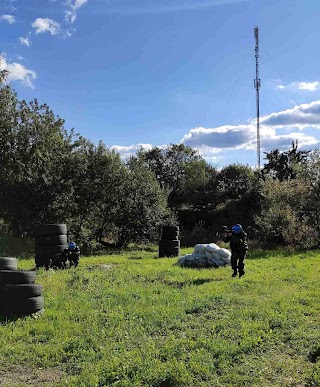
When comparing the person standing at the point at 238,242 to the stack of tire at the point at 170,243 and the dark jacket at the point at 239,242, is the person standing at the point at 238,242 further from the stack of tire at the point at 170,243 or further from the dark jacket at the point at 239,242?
the stack of tire at the point at 170,243

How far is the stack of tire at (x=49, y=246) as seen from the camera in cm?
1417

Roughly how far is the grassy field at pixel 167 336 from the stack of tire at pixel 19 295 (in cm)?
29

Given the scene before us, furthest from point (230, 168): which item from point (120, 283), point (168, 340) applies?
point (168, 340)

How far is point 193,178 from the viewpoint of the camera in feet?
142

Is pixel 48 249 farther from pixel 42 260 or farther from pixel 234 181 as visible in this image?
pixel 234 181

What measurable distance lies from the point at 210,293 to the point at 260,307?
5.17 feet

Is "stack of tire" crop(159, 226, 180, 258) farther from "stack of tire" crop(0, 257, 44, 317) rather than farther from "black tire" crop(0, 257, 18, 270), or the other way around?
"stack of tire" crop(0, 257, 44, 317)

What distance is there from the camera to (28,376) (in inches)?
197

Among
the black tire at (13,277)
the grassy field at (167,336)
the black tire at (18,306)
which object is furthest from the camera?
the black tire at (13,277)

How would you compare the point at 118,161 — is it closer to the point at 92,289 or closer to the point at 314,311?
the point at 92,289

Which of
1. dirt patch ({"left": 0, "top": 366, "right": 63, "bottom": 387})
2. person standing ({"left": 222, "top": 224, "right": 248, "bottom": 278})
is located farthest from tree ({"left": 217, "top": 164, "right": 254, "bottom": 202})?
dirt patch ({"left": 0, "top": 366, "right": 63, "bottom": 387})

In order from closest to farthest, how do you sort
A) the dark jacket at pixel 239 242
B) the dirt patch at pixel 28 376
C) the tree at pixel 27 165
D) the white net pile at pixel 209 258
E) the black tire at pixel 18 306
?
the dirt patch at pixel 28 376 → the black tire at pixel 18 306 → the dark jacket at pixel 239 242 → the white net pile at pixel 209 258 → the tree at pixel 27 165

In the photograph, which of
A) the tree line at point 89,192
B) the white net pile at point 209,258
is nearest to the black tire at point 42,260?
the white net pile at point 209,258

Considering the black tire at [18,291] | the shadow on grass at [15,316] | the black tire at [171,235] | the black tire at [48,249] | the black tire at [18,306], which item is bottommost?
the shadow on grass at [15,316]
